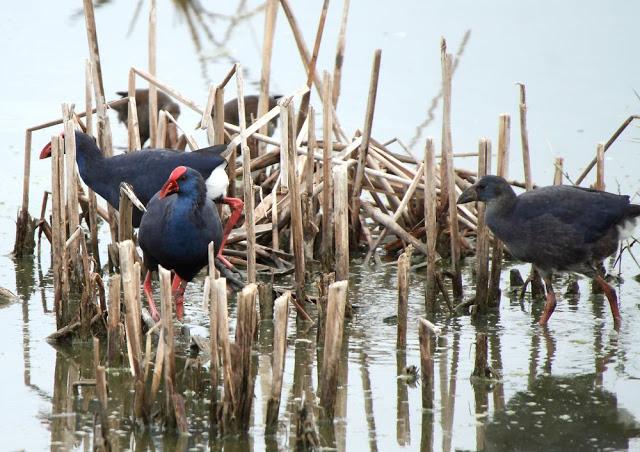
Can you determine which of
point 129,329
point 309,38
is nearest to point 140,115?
point 309,38

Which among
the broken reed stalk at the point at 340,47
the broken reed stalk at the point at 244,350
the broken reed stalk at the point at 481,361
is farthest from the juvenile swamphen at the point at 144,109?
the broken reed stalk at the point at 244,350

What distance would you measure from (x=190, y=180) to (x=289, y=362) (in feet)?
4.01

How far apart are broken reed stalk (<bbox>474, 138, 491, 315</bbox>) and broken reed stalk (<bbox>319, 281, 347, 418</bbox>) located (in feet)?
6.30

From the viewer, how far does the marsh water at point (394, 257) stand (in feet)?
15.7

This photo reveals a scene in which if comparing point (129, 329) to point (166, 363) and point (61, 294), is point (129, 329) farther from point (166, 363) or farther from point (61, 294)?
point (61, 294)

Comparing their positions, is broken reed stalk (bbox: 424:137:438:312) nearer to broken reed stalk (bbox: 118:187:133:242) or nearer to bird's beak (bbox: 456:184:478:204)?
bird's beak (bbox: 456:184:478:204)

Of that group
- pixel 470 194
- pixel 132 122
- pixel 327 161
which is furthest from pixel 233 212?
pixel 470 194

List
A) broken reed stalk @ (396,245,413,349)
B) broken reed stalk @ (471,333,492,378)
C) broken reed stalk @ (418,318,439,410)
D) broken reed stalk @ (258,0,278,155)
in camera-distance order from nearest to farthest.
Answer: broken reed stalk @ (418,318,439,410)
broken reed stalk @ (471,333,492,378)
broken reed stalk @ (396,245,413,349)
broken reed stalk @ (258,0,278,155)

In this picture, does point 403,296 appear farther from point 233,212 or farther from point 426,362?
point 233,212

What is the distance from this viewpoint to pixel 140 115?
32.7 feet

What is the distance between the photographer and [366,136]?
7.09 m

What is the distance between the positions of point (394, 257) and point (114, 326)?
3.02m

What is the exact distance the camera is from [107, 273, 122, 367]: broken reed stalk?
4734mm

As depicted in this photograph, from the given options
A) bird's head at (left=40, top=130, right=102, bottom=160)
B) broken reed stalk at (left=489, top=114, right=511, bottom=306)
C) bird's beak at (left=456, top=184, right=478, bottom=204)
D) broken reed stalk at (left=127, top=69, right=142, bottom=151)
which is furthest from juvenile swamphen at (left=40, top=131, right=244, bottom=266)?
broken reed stalk at (left=489, top=114, right=511, bottom=306)
